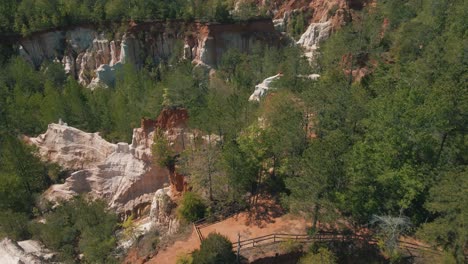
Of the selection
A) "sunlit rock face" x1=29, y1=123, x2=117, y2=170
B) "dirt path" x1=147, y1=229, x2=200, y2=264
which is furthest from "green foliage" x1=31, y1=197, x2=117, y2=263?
"sunlit rock face" x1=29, y1=123, x2=117, y2=170

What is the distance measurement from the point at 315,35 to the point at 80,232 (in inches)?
2250

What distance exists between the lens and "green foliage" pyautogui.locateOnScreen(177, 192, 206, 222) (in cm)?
2673

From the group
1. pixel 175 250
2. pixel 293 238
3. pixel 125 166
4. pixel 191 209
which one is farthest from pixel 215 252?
pixel 125 166

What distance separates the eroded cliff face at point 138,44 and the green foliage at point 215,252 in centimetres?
5202

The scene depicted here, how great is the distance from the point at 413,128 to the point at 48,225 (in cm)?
2781

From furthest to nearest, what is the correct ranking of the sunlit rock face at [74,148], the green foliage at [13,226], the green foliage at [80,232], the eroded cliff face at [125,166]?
the sunlit rock face at [74,148], the eroded cliff face at [125,166], the green foliage at [13,226], the green foliage at [80,232]

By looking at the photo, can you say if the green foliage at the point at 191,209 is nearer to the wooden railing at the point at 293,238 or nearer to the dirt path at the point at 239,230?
the dirt path at the point at 239,230

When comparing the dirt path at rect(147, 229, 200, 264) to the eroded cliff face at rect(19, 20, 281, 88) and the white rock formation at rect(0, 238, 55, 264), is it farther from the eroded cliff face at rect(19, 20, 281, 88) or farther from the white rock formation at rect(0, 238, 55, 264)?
the eroded cliff face at rect(19, 20, 281, 88)

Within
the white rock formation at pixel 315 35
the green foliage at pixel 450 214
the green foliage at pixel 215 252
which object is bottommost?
the green foliage at pixel 215 252

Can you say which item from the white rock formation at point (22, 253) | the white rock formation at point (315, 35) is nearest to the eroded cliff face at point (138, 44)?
the white rock formation at point (315, 35)

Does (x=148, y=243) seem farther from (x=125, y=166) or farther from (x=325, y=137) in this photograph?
(x=325, y=137)

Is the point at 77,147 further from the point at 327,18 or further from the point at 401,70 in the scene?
the point at 327,18

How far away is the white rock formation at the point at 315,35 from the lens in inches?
2761

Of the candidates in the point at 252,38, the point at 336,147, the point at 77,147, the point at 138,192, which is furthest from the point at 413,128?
the point at 252,38
